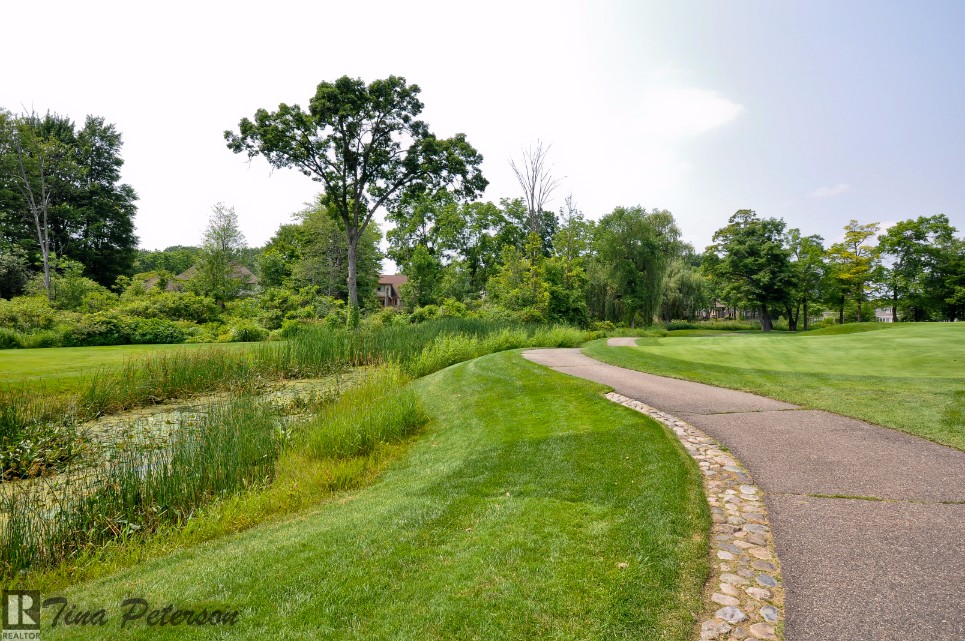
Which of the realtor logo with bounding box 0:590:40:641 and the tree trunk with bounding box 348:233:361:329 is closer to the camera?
the realtor logo with bounding box 0:590:40:641

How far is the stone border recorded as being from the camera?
7.30 ft

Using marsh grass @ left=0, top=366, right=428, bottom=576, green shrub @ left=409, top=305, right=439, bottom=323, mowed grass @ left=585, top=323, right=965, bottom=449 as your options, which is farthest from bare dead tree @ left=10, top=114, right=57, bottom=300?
mowed grass @ left=585, top=323, right=965, bottom=449

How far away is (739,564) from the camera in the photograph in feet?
8.98

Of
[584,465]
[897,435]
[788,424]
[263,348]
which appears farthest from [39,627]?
[263,348]

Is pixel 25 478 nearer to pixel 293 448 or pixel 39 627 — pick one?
pixel 293 448

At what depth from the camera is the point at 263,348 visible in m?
11.6

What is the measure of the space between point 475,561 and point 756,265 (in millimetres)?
39016

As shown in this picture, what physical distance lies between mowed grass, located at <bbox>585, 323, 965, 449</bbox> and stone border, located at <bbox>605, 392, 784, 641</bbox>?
2775 mm

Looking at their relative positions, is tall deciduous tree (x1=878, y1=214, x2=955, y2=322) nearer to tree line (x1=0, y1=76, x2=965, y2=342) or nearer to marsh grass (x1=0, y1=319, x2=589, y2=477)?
tree line (x1=0, y1=76, x2=965, y2=342)

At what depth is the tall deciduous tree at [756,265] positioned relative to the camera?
33.5 meters

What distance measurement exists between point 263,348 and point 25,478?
21.2 feet

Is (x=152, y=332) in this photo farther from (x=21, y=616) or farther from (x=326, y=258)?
(x=326, y=258)
